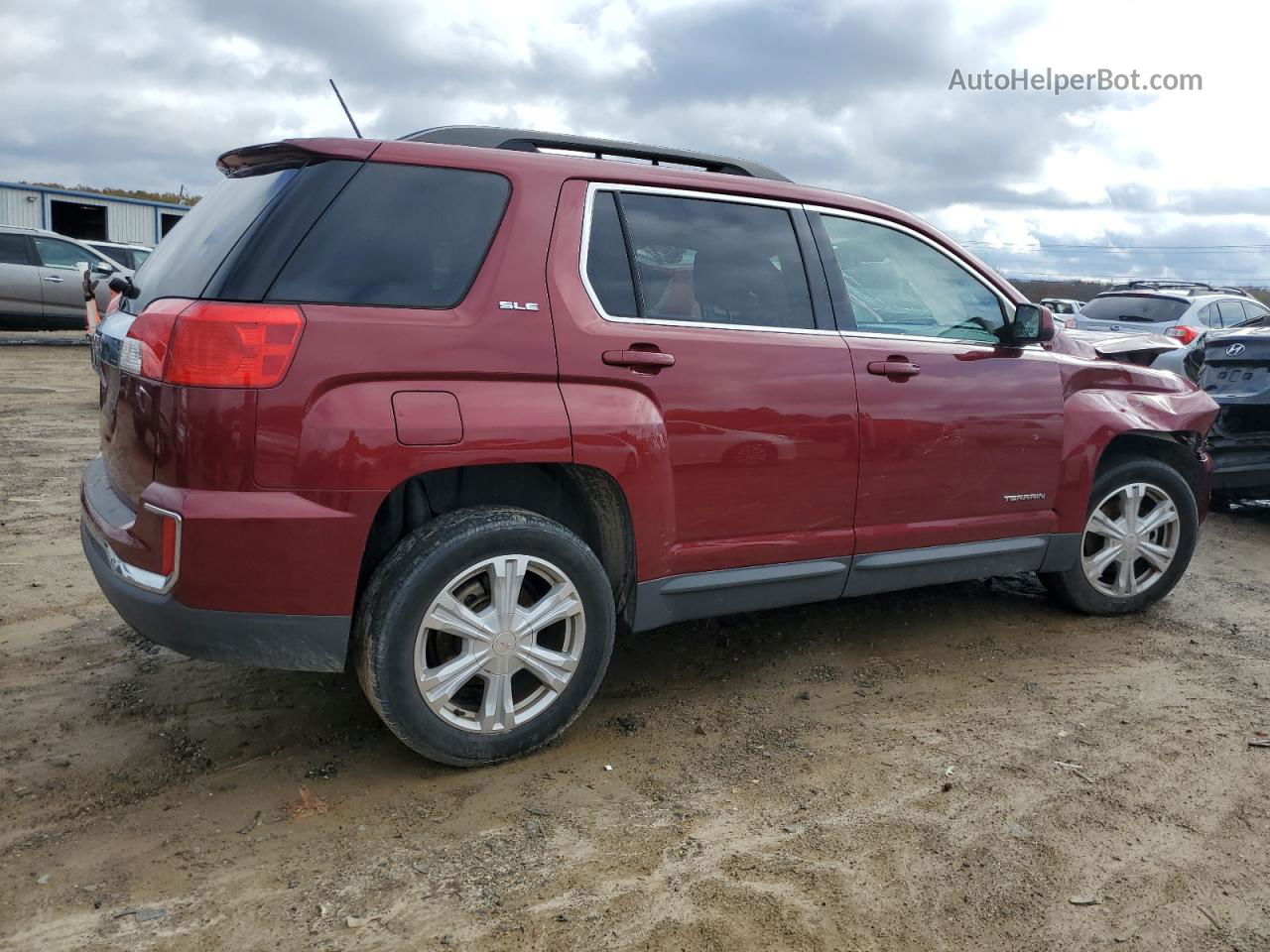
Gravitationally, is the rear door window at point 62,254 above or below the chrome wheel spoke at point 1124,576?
above

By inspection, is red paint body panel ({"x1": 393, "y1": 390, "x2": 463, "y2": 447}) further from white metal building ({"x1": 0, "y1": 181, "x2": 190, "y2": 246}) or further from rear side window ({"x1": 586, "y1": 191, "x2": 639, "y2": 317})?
white metal building ({"x1": 0, "y1": 181, "x2": 190, "y2": 246})

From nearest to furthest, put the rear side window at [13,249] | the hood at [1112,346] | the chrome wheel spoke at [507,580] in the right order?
the chrome wheel spoke at [507,580], the hood at [1112,346], the rear side window at [13,249]

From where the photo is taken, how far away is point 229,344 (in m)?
2.70

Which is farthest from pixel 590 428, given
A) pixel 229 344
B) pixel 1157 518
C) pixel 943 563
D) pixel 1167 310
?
pixel 1167 310

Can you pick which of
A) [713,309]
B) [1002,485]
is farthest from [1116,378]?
[713,309]

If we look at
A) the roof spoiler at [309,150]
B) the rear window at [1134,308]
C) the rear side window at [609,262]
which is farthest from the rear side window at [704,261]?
the rear window at [1134,308]

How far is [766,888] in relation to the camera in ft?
8.49

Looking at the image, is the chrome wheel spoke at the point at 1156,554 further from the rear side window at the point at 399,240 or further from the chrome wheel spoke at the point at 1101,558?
the rear side window at the point at 399,240

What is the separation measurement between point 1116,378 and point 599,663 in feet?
9.22

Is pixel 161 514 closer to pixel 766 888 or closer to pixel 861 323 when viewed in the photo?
pixel 766 888

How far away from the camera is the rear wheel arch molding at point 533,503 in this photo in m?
3.09

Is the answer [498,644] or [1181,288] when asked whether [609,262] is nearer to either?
[498,644]

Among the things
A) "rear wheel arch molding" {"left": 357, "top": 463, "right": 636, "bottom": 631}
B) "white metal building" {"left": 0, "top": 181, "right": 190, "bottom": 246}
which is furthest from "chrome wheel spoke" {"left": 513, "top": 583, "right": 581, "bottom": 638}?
"white metal building" {"left": 0, "top": 181, "right": 190, "bottom": 246}

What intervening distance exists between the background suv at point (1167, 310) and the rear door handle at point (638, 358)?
11719mm
